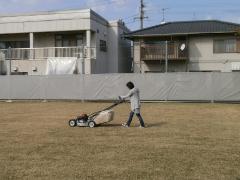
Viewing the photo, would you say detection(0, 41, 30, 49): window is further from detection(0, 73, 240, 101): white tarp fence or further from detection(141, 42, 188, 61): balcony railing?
detection(141, 42, 188, 61): balcony railing

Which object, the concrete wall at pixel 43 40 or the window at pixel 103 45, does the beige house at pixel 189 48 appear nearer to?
the window at pixel 103 45

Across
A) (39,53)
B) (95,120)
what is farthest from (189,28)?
(95,120)

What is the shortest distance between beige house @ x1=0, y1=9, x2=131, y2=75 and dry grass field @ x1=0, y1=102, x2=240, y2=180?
19.0 metres

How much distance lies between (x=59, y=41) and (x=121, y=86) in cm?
1200

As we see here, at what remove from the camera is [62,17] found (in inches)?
1391

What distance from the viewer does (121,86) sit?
27172 mm

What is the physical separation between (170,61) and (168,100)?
1006 centimetres

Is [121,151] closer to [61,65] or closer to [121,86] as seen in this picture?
[121,86]

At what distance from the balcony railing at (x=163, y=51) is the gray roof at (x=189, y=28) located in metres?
0.87

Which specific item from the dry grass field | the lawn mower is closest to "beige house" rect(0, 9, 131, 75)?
the lawn mower

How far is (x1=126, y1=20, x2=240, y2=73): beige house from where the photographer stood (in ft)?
113

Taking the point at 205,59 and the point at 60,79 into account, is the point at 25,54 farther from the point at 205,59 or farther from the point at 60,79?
the point at 205,59

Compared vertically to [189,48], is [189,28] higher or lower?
higher

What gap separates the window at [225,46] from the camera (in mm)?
34469
